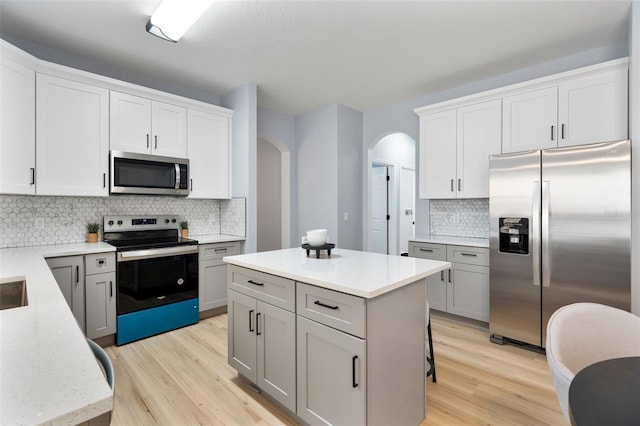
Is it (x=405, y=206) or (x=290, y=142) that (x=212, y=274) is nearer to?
(x=290, y=142)

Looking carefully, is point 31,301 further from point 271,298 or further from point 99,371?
point 271,298

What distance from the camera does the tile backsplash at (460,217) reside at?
3639mm

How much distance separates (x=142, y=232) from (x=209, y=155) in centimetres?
114

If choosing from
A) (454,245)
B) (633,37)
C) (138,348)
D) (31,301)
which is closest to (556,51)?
(633,37)

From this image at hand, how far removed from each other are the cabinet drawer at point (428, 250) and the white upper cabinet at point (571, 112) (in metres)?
1.19

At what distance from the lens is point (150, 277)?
3.00m

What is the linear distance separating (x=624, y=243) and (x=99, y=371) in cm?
321

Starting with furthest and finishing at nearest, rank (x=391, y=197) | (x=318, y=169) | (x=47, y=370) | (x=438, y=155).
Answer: (x=391, y=197), (x=318, y=169), (x=438, y=155), (x=47, y=370)

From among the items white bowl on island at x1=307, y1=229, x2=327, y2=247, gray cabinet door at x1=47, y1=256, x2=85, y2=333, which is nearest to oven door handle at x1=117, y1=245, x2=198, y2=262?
gray cabinet door at x1=47, y1=256, x2=85, y2=333

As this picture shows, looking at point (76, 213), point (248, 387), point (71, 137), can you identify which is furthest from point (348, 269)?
point (76, 213)

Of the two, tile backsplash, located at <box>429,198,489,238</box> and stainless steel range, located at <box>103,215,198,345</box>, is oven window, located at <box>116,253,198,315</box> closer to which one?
stainless steel range, located at <box>103,215,198,345</box>

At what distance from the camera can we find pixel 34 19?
241cm

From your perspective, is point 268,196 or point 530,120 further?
point 268,196

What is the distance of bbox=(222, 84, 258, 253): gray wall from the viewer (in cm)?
369
